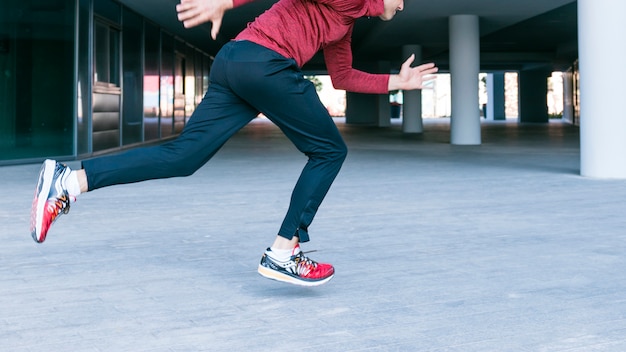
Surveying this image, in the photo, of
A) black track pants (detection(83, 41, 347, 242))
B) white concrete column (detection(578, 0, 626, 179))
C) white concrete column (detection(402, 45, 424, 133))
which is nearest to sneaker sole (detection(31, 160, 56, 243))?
black track pants (detection(83, 41, 347, 242))

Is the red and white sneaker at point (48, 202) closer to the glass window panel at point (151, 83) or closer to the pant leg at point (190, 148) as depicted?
the pant leg at point (190, 148)

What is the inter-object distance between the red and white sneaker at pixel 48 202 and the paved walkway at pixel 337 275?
335 millimetres

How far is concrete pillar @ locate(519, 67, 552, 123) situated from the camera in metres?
42.2

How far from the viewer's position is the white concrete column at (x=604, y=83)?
9.21 meters

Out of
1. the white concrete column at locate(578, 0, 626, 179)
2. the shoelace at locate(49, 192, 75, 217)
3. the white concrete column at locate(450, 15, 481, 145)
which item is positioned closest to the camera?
the shoelace at locate(49, 192, 75, 217)

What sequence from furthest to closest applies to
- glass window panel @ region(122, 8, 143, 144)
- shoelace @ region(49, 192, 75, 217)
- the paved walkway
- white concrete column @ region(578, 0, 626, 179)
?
glass window panel @ region(122, 8, 143, 144) < white concrete column @ region(578, 0, 626, 179) < shoelace @ region(49, 192, 75, 217) < the paved walkway

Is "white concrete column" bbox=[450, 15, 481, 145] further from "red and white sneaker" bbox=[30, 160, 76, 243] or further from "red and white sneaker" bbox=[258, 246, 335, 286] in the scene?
"red and white sneaker" bbox=[30, 160, 76, 243]

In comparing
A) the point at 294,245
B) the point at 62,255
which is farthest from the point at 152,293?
the point at 62,255

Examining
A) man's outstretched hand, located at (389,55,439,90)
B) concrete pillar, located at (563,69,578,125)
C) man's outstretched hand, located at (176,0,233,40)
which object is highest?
concrete pillar, located at (563,69,578,125)

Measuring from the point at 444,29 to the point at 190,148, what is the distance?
19.1m

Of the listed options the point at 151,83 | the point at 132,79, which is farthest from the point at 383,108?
the point at 132,79

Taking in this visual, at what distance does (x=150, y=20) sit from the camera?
1878 centimetres

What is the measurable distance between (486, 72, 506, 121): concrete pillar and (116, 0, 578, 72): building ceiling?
28.8ft

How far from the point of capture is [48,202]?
11.2ft
